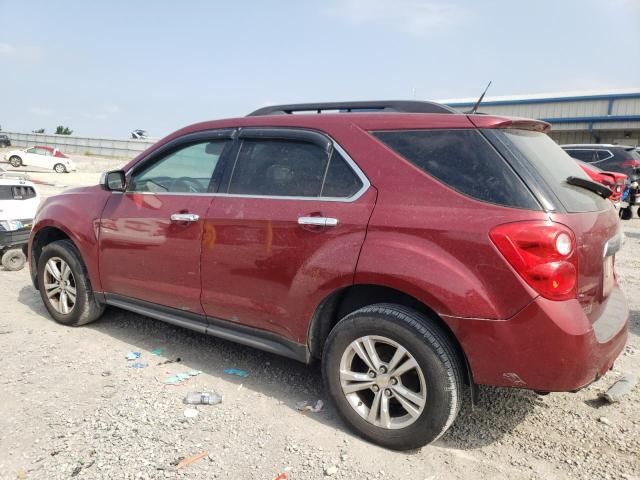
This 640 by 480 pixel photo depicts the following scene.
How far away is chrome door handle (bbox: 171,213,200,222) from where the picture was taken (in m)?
3.57

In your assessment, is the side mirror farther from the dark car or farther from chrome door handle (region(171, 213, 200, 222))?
the dark car

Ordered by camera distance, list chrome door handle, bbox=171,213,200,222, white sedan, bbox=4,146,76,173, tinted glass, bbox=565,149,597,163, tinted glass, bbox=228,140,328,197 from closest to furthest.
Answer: tinted glass, bbox=228,140,328,197
chrome door handle, bbox=171,213,200,222
tinted glass, bbox=565,149,597,163
white sedan, bbox=4,146,76,173

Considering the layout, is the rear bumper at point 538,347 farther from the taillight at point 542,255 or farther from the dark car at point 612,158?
the dark car at point 612,158

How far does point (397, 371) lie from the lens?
274 centimetres

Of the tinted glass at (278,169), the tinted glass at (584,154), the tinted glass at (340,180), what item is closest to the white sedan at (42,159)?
the tinted glass at (584,154)

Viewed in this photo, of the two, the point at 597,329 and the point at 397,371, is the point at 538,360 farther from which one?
the point at 397,371

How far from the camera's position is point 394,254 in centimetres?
271

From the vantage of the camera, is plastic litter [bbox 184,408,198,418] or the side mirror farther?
the side mirror

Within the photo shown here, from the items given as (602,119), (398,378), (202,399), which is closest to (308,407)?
(202,399)

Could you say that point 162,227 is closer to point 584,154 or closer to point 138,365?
point 138,365

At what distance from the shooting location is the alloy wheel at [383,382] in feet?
8.93

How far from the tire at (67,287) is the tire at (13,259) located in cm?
253

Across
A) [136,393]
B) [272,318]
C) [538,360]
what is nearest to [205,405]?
[136,393]

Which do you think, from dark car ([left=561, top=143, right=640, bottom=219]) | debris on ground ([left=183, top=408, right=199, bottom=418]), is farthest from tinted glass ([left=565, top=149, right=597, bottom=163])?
debris on ground ([left=183, top=408, right=199, bottom=418])
